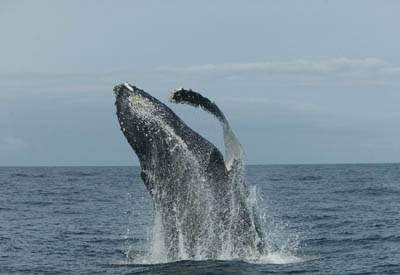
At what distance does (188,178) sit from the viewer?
10.3 meters

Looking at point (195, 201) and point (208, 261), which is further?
point (208, 261)

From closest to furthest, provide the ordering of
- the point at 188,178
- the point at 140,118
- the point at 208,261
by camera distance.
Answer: the point at 140,118 → the point at 188,178 → the point at 208,261

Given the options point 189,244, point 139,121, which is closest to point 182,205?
point 189,244

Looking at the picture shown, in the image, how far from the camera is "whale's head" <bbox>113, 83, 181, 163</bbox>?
10000 mm

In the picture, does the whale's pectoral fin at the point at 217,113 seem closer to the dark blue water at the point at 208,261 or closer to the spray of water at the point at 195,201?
the spray of water at the point at 195,201

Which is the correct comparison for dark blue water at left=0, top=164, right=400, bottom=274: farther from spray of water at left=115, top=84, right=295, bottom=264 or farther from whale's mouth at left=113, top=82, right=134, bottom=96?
whale's mouth at left=113, top=82, right=134, bottom=96

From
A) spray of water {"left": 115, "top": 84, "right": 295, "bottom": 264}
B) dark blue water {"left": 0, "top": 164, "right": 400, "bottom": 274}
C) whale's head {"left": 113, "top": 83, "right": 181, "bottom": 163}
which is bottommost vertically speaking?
dark blue water {"left": 0, "top": 164, "right": 400, "bottom": 274}

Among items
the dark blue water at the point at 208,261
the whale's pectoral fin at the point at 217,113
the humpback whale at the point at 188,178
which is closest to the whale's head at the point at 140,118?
the humpback whale at the point at 188,178

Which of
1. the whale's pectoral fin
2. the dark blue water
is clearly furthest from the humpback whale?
the dark blue water

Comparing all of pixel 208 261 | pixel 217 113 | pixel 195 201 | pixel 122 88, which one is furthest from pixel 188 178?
pixel 122 88

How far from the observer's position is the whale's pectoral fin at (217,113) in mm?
9938

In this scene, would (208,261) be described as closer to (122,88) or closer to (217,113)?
(217,113)

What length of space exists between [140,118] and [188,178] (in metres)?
1.13

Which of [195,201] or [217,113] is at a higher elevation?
[217,113]
